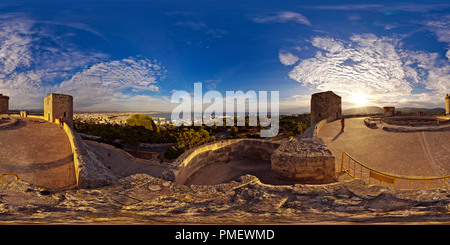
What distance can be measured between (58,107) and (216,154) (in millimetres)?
15527

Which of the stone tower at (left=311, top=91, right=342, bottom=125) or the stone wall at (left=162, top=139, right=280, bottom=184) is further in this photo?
the stone tower at (left=311, top=91, right=342, bottom=125)

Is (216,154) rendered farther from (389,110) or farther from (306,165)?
(389,110)

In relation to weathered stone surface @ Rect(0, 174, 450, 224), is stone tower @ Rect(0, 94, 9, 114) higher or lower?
higher

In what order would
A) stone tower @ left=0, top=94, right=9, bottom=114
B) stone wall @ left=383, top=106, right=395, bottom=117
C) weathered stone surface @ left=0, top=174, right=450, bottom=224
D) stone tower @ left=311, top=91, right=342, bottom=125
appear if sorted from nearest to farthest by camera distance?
weathered stone surface @ left=0, top=174, right=450, bottom=224
stone tower @ left=311, top=91, right=342, bottom=125
stone wall @ left=383, top=106, right=395, bottom=117
stone tower @ left=0, top=94, right=9, bottom=114

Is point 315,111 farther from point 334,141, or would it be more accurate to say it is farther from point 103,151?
point 103,151

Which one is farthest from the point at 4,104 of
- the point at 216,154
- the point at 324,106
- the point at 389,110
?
the point at 389,110

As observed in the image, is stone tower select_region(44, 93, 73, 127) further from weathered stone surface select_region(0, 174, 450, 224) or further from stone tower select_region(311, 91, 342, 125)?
stone tower select_region(311, 91, 342, 125)

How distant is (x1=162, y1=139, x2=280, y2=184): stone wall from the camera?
20.1ft

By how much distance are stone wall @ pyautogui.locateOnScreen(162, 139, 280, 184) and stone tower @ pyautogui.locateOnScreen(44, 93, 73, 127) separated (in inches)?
595

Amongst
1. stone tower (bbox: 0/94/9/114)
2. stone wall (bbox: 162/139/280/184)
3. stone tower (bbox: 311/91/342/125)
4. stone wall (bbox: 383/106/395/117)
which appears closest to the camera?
stone wall (bbox: 162/139/280/184)

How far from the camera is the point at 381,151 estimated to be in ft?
31.0

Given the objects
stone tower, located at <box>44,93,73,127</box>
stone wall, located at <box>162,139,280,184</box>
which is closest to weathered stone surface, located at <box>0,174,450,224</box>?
stone wall, located at <box>162,139,280,184</box>

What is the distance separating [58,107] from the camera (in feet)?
55.5
